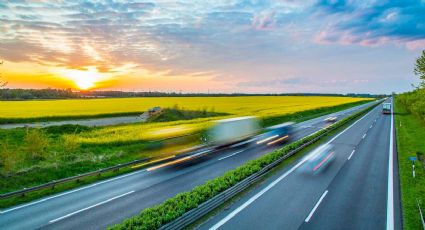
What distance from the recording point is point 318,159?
88.4 feet

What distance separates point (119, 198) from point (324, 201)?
12652 millimetres

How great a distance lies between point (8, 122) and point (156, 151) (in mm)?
47939

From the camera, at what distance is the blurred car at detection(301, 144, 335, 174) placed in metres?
23.4

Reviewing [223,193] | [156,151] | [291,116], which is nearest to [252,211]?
[223,193]

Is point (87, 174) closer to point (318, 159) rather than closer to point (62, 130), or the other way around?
point (318, 159)

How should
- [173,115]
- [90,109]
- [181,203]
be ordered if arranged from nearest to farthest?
[181,203], [173,115], [90,109]

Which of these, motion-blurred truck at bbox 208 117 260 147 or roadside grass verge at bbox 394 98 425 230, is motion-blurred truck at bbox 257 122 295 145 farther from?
roadside grass verge at bbox 394 98 425 230

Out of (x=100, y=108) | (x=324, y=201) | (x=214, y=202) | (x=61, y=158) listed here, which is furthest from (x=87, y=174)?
(x=100, y=108)

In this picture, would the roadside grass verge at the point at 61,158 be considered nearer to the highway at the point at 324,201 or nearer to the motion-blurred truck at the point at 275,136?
the motion-blurred truck at the point at 275,136

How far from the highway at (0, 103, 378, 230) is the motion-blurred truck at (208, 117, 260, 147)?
29.9ft

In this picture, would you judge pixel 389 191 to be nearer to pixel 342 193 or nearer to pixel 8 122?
pixel 342 193

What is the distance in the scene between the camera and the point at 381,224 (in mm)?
13766

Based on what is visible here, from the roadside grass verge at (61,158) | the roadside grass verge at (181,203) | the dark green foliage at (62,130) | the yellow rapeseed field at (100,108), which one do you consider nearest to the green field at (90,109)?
the yellow rapeseed field at (100,108)

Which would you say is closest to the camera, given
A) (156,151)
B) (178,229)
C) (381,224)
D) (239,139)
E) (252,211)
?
(178,229)
